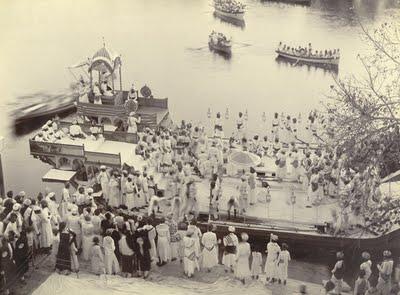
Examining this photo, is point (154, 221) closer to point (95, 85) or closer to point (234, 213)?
point (234, 213)

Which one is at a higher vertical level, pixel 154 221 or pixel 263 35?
pixel 263 35

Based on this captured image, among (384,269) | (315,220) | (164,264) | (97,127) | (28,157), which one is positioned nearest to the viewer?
(384,269)

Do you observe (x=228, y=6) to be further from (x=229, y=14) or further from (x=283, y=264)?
(x=283, y=264)

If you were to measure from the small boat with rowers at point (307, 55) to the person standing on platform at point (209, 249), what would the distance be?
9335 millimetres

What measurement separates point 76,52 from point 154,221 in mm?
8232

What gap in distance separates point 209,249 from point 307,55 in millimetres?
9824

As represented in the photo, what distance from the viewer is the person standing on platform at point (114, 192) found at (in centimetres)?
903

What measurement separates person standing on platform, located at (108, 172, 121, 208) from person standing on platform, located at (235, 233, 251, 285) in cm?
265

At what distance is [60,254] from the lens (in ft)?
23.3

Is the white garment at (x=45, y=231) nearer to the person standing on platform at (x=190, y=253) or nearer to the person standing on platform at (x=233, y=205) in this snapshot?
the person standing on platform at (x=190, y=253)

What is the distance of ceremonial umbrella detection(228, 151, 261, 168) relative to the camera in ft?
32.9

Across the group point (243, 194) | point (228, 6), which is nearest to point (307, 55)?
point (228, 6)

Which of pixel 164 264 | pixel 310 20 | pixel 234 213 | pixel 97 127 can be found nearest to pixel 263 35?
pixel 310 20

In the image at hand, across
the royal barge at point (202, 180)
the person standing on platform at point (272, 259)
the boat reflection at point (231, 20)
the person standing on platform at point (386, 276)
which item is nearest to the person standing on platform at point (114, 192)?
the royal barge at point (202, 180)
